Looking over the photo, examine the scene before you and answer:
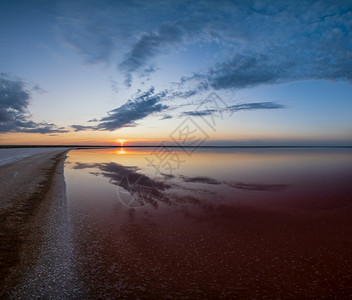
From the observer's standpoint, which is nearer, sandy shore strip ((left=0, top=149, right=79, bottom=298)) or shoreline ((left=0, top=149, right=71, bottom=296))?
sandy shore strip ((left=0, top=149, right=79, bottom=298))

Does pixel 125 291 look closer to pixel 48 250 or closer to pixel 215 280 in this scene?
pixel 215 280

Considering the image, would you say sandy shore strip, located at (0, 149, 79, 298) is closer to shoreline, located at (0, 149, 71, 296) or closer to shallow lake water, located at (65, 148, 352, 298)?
shoreline, located at (0, 149, 71, 296)

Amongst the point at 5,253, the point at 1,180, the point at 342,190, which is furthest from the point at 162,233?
the point at 1,180

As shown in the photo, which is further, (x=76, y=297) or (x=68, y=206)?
(x=68, y=206)

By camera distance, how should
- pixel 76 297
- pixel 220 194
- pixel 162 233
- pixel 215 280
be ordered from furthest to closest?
pixel 220 194 → pixel 162 233 → pixel 215 280 → pixel 76 297

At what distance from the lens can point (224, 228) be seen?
911cm

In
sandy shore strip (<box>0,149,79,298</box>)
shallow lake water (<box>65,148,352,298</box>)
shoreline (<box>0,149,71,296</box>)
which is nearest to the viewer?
sandy shore strip (<box>0,149,79,298</box>)

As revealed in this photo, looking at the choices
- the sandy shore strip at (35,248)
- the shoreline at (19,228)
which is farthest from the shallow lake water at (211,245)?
the shoreline at (19,228)

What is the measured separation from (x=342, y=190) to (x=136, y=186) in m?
16.1

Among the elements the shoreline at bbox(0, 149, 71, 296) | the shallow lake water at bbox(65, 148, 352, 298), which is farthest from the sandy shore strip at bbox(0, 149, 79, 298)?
the shallow lake water at bbox(65, 148, 352, 298)

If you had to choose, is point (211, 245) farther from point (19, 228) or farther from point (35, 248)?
point (19, 228)

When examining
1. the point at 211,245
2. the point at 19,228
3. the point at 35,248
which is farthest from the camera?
the point at 19,228

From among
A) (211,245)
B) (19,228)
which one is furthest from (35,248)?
(211,245)

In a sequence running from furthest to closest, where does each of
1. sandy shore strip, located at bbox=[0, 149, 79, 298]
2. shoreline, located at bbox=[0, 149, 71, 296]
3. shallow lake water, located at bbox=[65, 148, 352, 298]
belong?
shoreline, located at bbox=[0, 149, 71, 296] → shallow lake water, located at bbox=[65, 148, 352, 298] → sandy shore strip, located at bbox=[0, 149, 79, 298]
